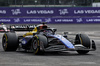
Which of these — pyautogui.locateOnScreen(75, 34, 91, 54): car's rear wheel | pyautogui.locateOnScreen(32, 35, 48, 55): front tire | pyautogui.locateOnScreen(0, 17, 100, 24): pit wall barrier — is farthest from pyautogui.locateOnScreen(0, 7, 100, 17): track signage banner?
pyautogui.locateOnScreen(32, 35, 48, 55): front tire

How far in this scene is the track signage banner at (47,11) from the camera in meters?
39.3

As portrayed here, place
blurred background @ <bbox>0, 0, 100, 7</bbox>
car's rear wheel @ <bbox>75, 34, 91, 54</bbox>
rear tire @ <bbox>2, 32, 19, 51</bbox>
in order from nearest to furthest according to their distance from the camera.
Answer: car's rear wheel @ <bbox>75, 34, 91, 54</bbox> < rear tire @ <bbox>2, 32, 19, 51</bbox> < blurred background @ <bbox>0, 0, 100, 7</bbox>

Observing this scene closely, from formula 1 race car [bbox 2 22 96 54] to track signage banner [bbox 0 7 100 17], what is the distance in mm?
25555

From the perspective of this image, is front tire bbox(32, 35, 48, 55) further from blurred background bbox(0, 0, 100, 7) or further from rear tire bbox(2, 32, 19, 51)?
blurred background bbox(0, 0, 100, 7)

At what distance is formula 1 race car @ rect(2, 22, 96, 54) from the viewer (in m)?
11.6

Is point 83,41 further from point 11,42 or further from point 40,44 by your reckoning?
point 11,42

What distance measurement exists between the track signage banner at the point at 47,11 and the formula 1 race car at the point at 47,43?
25.6 meters

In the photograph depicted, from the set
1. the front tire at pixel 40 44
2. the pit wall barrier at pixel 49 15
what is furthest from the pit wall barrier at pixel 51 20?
the front tire at pixel 40 44

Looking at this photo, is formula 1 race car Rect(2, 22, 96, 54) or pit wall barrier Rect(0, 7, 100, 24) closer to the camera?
formula 1 race car Rect(2, 22, 96, 54)

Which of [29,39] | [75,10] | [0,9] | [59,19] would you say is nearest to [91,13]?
[75,10]

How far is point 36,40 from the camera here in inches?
469

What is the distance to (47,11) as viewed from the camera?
4047cm

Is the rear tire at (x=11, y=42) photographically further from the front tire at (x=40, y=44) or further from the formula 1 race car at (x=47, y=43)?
the front tire at (x=40, y=44)

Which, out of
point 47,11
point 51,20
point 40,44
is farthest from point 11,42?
point 47,11
